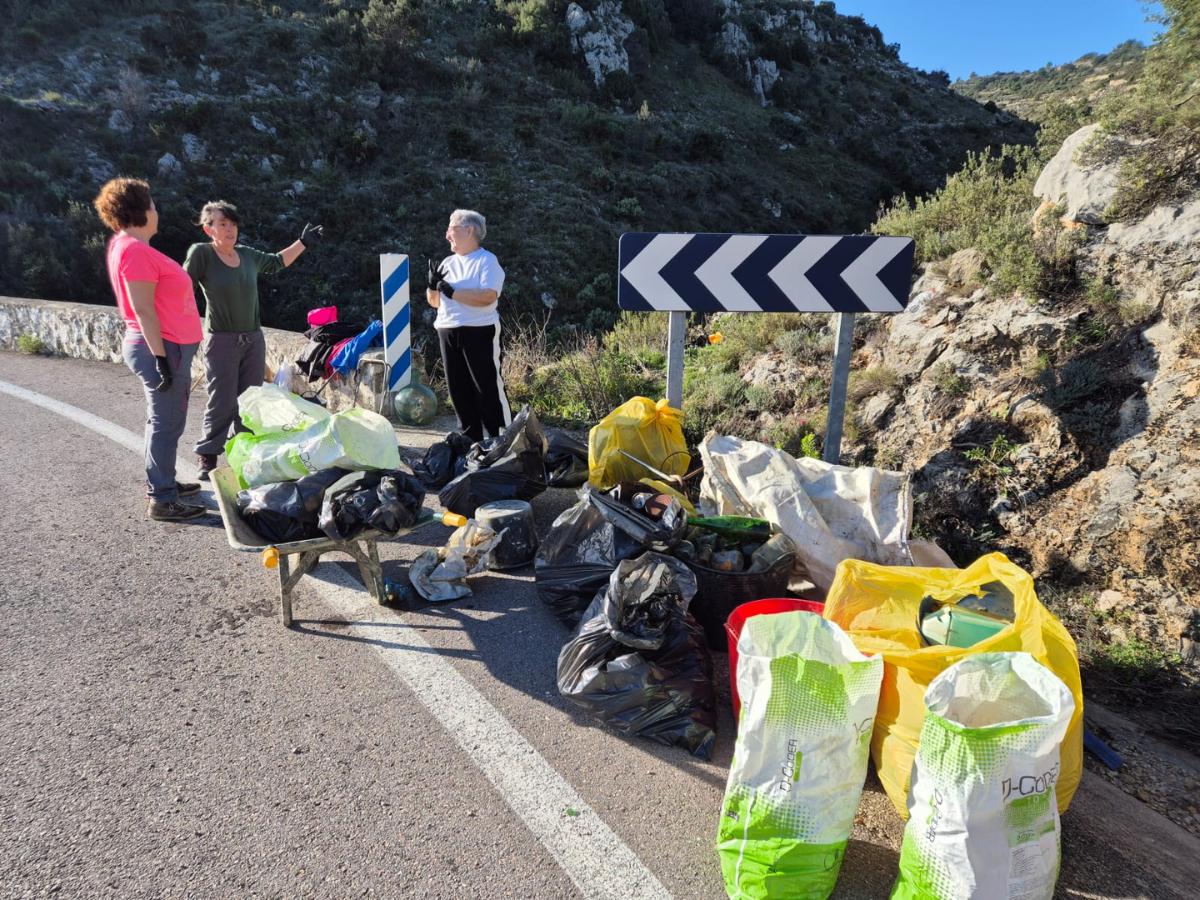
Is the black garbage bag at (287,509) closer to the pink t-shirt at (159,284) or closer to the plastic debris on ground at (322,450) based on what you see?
the plastic debris on ground at (322,450)

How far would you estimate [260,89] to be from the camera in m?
25.5

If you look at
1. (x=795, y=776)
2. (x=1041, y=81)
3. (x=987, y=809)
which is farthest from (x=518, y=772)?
(x=1041, y=81)

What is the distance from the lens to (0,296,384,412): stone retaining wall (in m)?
6.46

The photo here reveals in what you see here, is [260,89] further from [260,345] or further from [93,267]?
[260,345]

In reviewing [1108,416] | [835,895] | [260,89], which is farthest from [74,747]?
[260,89]

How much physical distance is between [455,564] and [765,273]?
7.58 feet

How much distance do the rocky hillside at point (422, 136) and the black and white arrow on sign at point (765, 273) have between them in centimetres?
1530

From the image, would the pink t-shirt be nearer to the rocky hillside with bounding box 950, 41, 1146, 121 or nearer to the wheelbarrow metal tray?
the wheelbarrow metal tray

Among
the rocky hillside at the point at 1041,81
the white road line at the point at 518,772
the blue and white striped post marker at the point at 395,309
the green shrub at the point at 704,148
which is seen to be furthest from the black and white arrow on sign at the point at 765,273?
the rocky hillside at the point at 1041,81

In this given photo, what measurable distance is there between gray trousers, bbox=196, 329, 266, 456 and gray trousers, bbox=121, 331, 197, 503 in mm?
467

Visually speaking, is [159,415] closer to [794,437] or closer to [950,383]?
[794,437]

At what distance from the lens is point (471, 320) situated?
4926 millimetres

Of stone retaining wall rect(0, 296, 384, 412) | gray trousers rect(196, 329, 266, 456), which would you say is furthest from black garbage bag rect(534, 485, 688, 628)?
stone retaining wall rect(0, 296, 384, 412)

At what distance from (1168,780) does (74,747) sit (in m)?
3.72
